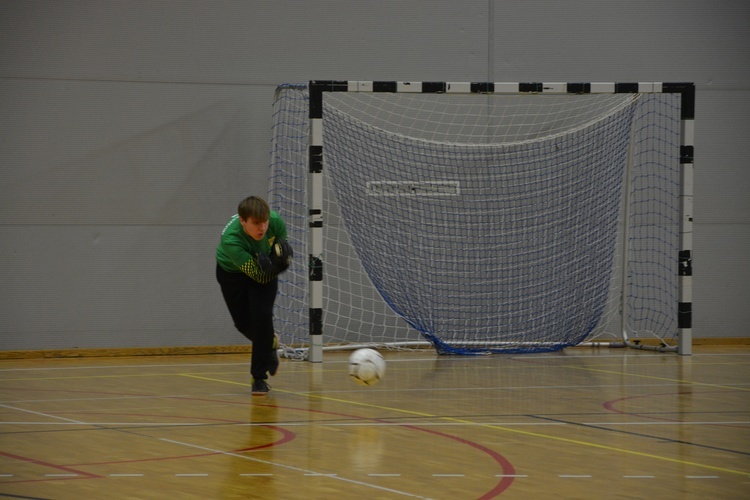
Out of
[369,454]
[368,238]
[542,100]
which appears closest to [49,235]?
[368,238]

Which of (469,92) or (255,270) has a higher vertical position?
(469,92)

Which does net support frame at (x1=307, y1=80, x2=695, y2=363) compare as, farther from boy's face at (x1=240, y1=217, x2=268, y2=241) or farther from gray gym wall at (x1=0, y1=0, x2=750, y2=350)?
boy's face at (x1=240, y1=217, x2=268, y2=241)

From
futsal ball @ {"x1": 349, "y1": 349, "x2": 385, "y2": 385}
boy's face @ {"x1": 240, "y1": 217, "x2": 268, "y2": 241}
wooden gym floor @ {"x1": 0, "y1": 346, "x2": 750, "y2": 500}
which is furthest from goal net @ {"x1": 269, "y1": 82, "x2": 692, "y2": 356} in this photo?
futsal ball @ {"x1": 349, "y1": 349, "x2": 385, "y2": 385}

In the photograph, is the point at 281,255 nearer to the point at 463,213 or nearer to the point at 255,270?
the point at 255,270

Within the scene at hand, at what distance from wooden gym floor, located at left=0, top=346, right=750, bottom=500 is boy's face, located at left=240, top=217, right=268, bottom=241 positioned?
121 centimetres

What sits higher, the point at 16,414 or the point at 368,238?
the point at 368,238

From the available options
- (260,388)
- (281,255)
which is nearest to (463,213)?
(281,255)

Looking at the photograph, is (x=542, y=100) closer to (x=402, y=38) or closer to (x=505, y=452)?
(x=402, y=38)

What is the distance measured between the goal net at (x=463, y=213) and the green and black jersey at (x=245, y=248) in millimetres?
3543

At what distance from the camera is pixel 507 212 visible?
12.3 meters

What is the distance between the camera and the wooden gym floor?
466 cm

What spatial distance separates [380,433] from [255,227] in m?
2.21

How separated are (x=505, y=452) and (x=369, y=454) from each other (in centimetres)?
72

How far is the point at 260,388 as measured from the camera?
26.2 ft
